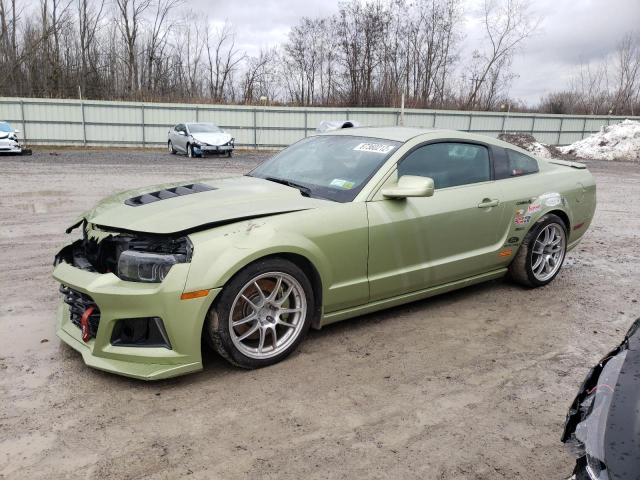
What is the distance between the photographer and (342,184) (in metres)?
3.90

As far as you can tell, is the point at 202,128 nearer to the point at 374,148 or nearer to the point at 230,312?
the point at 374,148

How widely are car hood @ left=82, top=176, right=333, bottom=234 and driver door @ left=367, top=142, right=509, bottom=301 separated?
54 cm

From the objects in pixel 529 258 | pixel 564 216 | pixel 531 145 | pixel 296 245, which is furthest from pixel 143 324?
pixel 531 145

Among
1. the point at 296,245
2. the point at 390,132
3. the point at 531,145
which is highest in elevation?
the point at 390,132

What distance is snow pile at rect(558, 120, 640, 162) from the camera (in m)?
25.4

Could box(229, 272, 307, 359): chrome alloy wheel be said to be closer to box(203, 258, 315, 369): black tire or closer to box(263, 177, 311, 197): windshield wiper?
box(203, 258, 315, 369): black tire

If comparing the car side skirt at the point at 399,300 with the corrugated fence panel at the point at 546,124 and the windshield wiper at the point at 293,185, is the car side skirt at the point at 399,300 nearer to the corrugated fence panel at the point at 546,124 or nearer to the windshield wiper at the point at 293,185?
the windshield wiper at the point at 293,185

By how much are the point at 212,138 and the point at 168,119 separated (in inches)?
293

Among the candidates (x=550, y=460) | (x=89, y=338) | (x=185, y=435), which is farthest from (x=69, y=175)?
(x=550, y=460)

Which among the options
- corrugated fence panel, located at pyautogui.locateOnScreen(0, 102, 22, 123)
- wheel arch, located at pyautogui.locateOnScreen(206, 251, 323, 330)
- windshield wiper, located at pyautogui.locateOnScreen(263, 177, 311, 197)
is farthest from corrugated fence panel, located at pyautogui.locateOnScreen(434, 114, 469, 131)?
wheel arch, located at pyautogui.locateOnScreen(206, 251, 323, 330)

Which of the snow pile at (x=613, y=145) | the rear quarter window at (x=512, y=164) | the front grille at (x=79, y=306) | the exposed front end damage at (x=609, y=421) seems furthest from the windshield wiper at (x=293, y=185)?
the snow pile at (x=613, y=145)

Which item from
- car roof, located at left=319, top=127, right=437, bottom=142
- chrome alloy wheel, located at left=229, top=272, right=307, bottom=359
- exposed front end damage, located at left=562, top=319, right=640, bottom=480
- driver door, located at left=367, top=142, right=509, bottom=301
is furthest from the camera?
car roof, located at left=319, top=127, right=437, bottom=142

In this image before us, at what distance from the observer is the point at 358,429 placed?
277cm

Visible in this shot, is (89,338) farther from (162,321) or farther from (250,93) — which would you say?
(250,93)
